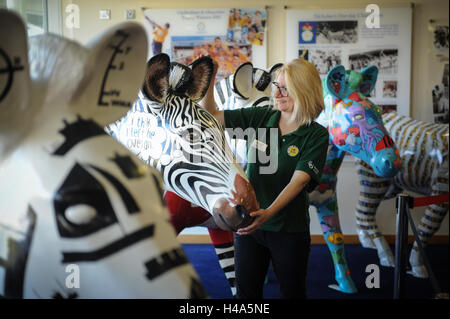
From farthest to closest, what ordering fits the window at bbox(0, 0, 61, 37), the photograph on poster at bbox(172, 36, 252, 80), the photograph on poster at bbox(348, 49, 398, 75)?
the photograph on poster at bbox(172, 36, 252, 80), the photograph on poster at bbox(348, 49, 398, 75), the window at bbox(0, 0, 61, 37)

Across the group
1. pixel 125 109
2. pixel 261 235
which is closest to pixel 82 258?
pixel 125 109

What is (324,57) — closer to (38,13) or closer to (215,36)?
(215,36)

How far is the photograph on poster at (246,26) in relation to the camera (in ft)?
9.13

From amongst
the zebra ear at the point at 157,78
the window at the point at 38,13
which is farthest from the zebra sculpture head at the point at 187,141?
the window at the point at 38,13

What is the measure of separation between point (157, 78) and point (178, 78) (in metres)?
0.12

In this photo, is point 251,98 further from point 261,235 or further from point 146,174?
point 146,174

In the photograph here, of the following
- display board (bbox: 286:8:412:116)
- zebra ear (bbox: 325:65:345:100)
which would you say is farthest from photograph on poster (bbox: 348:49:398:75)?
zebra ear (bbox: 325:65:345:100)

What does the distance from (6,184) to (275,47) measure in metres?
2.73

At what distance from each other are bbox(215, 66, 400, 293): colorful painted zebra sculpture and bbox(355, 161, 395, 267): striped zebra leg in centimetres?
71

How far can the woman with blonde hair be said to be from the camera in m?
1.30

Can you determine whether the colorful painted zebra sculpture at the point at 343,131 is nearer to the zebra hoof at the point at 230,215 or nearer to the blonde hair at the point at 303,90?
the blonde hair at the point at 303,90

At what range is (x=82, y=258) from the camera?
0.49m

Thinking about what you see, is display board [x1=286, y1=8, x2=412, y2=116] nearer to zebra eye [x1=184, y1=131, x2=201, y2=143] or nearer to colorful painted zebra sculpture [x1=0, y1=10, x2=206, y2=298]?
zebra eye [x1=184, y1=131, x2=201, y2=143]

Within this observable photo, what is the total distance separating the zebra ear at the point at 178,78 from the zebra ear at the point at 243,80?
1.93 ft
